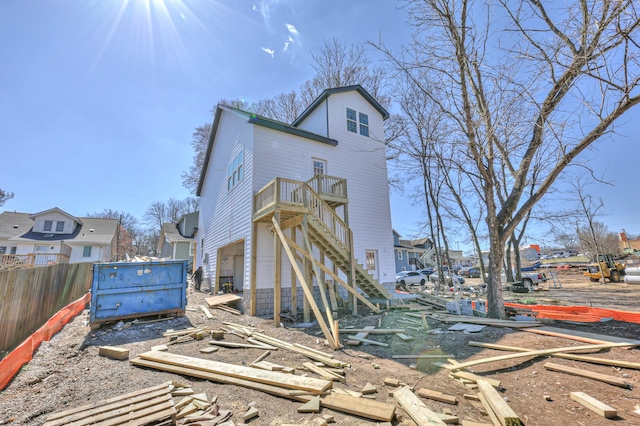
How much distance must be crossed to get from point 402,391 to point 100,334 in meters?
8.12

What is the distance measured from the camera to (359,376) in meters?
4.42

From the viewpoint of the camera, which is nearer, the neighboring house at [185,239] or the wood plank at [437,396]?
the wood plank at [437,396]

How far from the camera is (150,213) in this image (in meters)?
47.1

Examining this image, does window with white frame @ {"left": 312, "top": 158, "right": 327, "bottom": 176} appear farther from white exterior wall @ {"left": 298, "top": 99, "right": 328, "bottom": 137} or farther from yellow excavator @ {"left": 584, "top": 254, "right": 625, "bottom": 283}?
yellow excavator @ {"left": 584, "top": 254, "right": 625, "bottom": 283}

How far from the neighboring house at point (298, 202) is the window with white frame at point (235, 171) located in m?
0.05

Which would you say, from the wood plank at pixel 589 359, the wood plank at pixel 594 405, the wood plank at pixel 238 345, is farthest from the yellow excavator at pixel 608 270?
the wood plank at pixel 238 345

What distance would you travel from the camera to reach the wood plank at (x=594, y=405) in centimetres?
304

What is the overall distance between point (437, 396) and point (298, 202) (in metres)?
7.12

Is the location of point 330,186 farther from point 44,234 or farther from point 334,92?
point 44,234

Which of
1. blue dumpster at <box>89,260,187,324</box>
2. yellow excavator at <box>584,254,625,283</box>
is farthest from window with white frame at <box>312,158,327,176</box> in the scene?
yellow excavator at <box>584,254,625,283</box>

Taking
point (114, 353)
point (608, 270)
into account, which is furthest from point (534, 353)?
point (608, 270)

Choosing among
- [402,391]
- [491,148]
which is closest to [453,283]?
[491,148]

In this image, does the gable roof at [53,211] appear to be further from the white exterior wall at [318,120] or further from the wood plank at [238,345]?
the wood plank at [238,345]

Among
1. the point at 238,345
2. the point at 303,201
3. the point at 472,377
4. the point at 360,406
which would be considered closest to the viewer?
the point at 360,406
